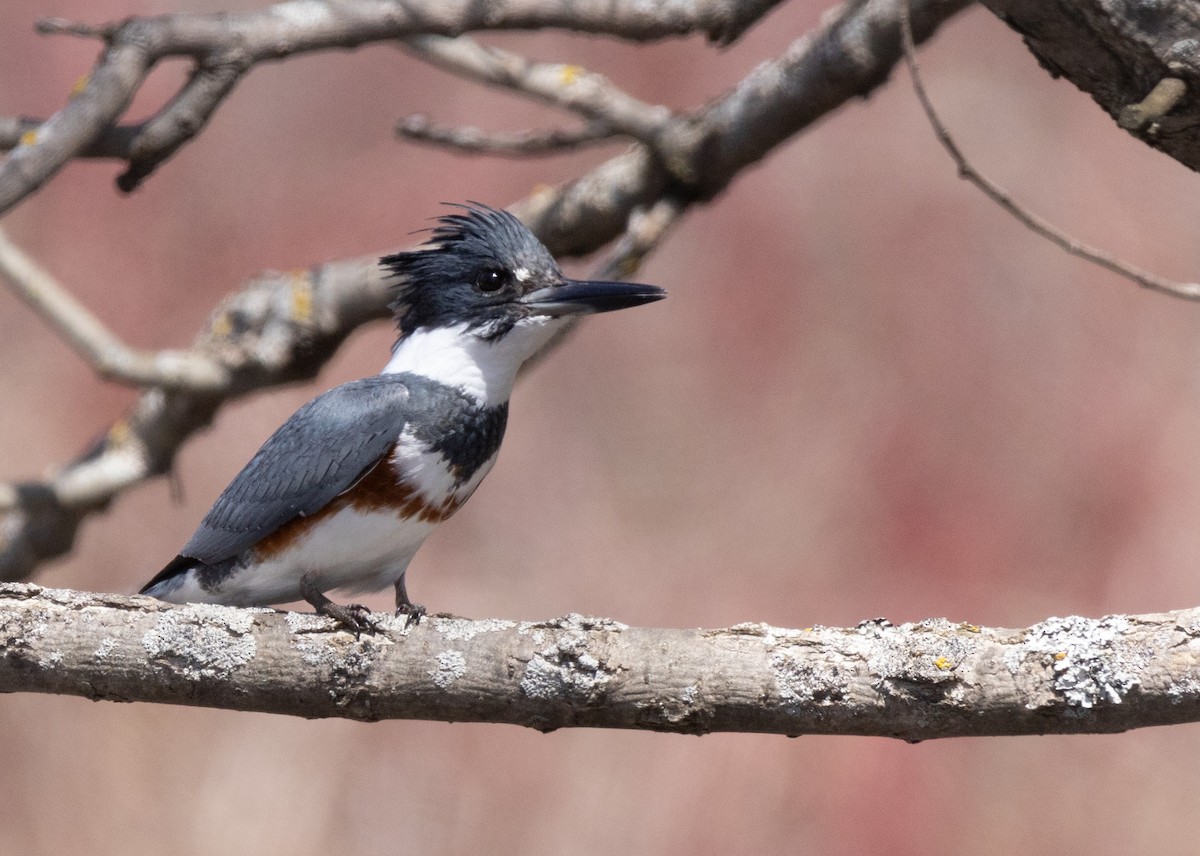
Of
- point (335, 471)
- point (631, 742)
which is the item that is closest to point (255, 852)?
point (631, 742)

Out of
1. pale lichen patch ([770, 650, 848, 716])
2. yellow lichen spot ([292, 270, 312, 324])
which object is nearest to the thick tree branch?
pale lichen patch ([770, 650, 848, 716])

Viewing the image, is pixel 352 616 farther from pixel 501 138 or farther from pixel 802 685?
pixel 501 138

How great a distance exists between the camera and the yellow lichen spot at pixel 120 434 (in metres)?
3.35

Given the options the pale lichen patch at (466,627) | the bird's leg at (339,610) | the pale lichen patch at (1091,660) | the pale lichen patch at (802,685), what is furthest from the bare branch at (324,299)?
the pale lichen patch at (1091,660)

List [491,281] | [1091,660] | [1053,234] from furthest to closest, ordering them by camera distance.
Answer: [491,281]
[1053,234]
[1091,660]

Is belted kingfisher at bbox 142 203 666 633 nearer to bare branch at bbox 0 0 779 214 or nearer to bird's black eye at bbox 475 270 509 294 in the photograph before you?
bird's black eye at bbox 475 270 509 294

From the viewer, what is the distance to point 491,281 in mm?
2652

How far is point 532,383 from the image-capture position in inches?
219

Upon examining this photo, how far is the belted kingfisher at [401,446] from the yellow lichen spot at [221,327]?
769mm

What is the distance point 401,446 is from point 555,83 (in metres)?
1.18

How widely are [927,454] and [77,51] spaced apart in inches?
162

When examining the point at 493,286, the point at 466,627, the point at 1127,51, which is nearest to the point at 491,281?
the point at 493,286

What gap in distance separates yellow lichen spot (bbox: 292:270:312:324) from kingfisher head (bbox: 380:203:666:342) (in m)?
0.52

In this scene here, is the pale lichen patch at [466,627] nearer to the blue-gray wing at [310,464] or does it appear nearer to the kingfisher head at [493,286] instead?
the blue-gray wing at [310,464]
